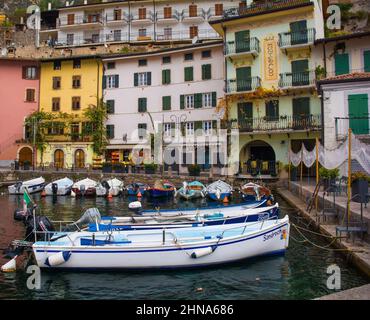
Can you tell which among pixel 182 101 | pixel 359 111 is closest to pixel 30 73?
pixel 182 101

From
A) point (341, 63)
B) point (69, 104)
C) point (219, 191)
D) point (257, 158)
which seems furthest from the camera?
point (69, 104)

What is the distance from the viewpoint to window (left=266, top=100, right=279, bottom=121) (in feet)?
117

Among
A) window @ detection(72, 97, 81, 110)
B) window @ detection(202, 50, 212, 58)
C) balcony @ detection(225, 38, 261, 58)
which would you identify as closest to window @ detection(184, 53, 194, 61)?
window @ detection(202, 50, 212, 58)

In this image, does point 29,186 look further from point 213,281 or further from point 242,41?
point 213,281

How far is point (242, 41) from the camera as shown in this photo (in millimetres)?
37062

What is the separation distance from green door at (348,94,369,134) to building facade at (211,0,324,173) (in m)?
8.36

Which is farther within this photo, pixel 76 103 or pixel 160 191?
pixel 76 103

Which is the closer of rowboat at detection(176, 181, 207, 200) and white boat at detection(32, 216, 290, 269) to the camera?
white boat at detection(32, 216, 290, 269)

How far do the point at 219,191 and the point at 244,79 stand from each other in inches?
532

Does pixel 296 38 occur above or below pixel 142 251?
above

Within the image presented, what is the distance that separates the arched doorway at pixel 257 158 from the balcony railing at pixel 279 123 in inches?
105

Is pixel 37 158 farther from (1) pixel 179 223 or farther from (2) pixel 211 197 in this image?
(1) pixel 179 223

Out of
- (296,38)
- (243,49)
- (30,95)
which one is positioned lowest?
(30,95)

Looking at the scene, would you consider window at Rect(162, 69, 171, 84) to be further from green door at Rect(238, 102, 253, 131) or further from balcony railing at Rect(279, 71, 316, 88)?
balcony railing at Rect(279, 71, 316, 88)
